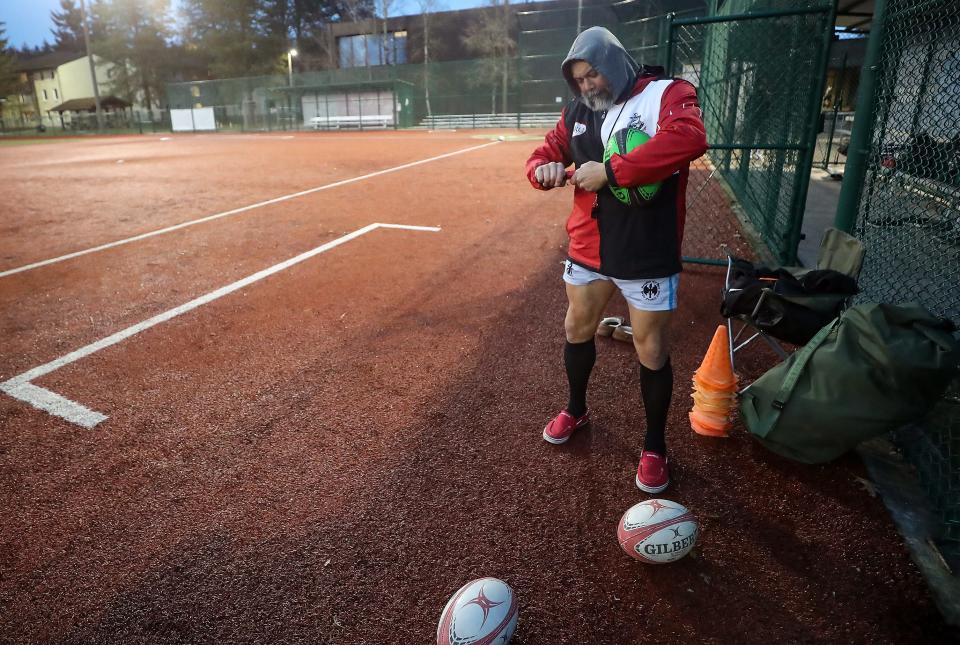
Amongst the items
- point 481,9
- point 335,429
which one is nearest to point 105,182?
point 335,429

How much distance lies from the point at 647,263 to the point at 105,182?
1332 cm

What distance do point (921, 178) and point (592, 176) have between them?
156 inches

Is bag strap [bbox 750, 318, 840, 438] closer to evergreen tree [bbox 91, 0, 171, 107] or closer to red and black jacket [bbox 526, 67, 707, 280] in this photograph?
red and black jacket [bbox 526, 67, 707, 280]

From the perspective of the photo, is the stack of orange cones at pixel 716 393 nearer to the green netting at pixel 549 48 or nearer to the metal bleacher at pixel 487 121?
the metal bleacher at pixel 487 121

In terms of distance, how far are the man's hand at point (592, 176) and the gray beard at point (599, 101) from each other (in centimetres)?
26

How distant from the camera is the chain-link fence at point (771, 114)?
4895mm

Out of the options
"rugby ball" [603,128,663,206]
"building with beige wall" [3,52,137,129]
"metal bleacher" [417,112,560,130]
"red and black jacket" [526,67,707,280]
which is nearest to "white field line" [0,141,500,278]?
"red and black jacket" [526,67,707,280]

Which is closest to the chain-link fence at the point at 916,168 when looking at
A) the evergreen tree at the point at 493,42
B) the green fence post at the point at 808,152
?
the green fence post at the point at 808,152

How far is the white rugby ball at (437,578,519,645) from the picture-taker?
1.76 meters

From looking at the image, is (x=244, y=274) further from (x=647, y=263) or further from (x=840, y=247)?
(x=840, y=247)

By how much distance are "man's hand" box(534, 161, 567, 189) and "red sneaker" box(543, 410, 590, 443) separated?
48.3 inches

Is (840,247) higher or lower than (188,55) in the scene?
lower

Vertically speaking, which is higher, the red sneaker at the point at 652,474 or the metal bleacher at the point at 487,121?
the metal bleacher at the point at 487,121

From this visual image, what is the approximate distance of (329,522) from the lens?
2.40 meters
